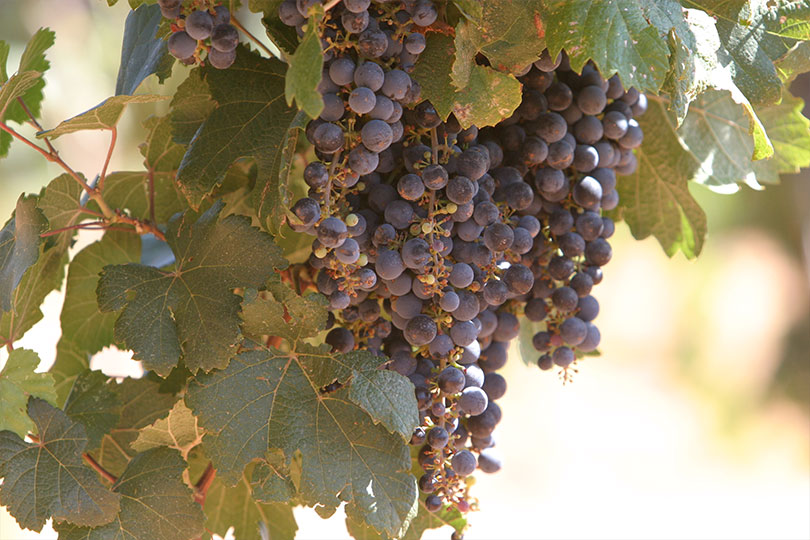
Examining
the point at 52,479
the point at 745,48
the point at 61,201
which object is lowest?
the point at 52,479

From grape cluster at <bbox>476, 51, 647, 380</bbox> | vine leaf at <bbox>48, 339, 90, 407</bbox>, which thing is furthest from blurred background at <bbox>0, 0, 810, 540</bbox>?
grape cluster at <bbox>476, 51, 647, 380</bbox>

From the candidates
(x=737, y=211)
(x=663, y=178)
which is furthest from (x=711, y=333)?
(x=663, y=178)

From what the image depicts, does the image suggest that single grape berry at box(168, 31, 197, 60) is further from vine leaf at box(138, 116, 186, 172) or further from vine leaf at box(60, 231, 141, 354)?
vine leaf at box(60, 231, 141, 354)

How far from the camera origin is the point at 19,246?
2.06ft

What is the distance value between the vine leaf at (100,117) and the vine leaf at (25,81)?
58mm

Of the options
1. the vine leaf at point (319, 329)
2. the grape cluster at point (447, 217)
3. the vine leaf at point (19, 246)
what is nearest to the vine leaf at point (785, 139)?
the grape cluster at point (447, 217)

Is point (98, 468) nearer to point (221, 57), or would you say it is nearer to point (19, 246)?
point (19, 246)

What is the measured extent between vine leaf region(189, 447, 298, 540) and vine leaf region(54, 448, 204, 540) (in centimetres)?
15

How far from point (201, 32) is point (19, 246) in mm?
260

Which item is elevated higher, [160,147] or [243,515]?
[160,147]

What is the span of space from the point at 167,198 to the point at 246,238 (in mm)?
239

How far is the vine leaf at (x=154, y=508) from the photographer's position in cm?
63

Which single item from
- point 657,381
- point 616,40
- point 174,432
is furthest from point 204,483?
point 657,381

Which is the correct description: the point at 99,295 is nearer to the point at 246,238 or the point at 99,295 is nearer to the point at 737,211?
the point at 246,238
